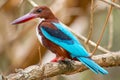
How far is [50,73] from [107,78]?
8.62 ft

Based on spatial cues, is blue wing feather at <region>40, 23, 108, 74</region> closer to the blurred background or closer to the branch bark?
the branch bark

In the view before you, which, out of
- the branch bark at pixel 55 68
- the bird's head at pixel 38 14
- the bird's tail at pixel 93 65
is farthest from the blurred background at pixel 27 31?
the bird's tail at pixel 93 65

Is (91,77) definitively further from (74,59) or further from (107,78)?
(74,59)

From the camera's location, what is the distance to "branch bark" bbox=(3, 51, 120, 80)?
3.30m

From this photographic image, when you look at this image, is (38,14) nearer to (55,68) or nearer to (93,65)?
(55,68)

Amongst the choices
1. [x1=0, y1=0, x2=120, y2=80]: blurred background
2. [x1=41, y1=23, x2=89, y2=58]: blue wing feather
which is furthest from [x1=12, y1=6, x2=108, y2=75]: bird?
[x1=0, y1=0, x2=120, y2=80]: blurred background

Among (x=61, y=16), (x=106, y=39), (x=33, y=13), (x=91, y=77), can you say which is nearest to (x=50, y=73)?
(x=33, y=13)

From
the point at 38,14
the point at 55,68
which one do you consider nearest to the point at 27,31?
the point at 38,14

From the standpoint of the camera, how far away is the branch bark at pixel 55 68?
Answer: 3305 millimetres

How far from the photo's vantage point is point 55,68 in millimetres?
3473

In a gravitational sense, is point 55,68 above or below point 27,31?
above

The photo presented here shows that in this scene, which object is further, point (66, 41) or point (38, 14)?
point (38, 14)

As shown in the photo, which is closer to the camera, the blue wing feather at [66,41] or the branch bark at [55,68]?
the branch bark at [55,68]

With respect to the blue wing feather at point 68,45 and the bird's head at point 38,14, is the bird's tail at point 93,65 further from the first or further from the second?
the bird's head at point 38,14
